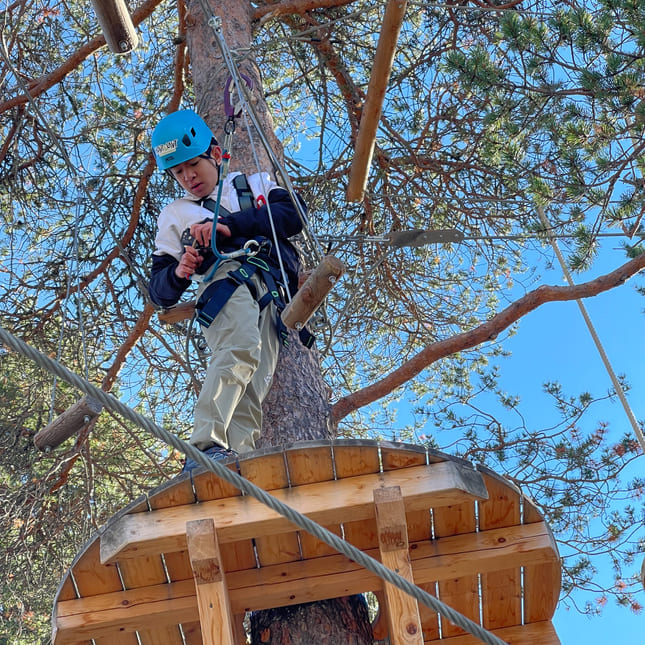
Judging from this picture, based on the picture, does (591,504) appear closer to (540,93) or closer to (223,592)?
(540,93)

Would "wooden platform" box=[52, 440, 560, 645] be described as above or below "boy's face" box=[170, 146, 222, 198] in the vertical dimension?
below

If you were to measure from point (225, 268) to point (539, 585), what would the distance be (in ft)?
5.44

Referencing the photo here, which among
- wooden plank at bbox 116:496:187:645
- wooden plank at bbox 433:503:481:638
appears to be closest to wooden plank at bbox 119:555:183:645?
wooden plank at bbox 116:496:187:645

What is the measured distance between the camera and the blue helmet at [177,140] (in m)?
3.62

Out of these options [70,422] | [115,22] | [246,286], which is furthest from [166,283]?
[115,22]

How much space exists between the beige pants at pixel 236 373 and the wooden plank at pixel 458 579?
30.6 inches

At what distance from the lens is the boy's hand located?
3.49 meters

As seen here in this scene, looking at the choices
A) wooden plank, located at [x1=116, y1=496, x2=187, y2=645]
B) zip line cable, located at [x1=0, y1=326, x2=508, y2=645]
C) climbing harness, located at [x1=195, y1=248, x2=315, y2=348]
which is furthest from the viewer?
climbing harness, located at [x1=195, y1=248, x2=315, y2=348]

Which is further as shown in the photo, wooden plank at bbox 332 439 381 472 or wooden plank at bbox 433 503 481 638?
wooden plank at bbox 433 503 481 638

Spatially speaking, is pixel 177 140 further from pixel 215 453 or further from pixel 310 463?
pixel 310 463

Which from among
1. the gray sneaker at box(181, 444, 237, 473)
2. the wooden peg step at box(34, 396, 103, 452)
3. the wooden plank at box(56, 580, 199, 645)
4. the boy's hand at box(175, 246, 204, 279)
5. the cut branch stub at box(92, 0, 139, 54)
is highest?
the cut branch stub at box(92, 0, 139, 54)

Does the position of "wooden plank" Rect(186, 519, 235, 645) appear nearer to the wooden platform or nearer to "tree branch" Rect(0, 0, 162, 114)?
the wooden platform

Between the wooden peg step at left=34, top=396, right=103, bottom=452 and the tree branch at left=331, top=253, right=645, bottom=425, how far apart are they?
143 cm

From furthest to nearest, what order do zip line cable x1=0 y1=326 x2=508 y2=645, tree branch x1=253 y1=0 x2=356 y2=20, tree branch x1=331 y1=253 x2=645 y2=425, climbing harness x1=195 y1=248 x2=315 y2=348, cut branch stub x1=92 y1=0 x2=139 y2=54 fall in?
1. tree branch x1=253 y1=0 x2=356 y2=20
2. tree branch x1=331 y1=253 x2=645 y2=425
3. cut branch stub x1=92 y1=0 x2=139 y2=54
4. climbing harness x1=195 y1=248 x2=315 y2=348
5. zip line cable x1=0 y1=326 x2=508 y2=645
